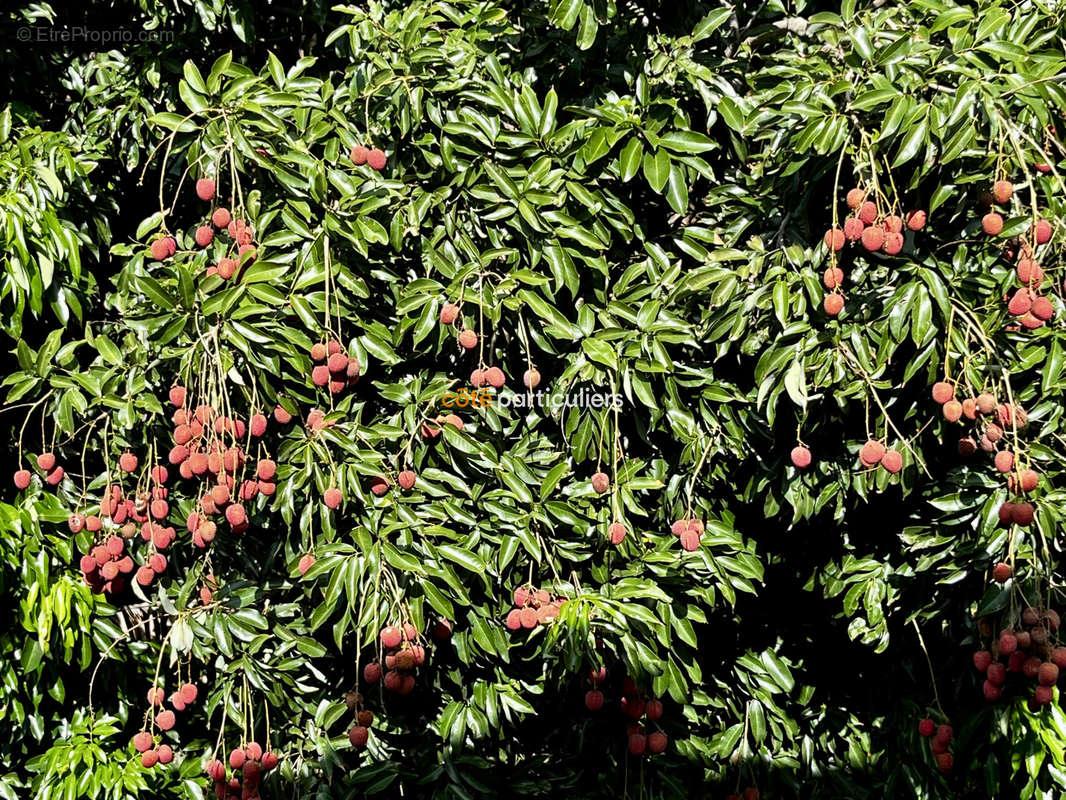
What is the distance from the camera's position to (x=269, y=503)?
8.75ft

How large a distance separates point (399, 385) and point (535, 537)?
449 millimetres

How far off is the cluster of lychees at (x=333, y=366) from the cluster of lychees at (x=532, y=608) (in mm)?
568

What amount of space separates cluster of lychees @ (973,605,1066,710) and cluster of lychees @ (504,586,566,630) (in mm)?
840

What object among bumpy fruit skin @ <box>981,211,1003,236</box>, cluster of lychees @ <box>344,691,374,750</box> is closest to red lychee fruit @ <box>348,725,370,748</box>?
cluster of lychees @ <box>344,691,374,750</box>

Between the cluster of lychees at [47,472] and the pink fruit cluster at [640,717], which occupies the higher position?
the cluster of lychees at [47,472]

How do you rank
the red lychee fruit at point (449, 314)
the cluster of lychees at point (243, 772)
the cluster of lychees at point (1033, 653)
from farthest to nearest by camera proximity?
the cluster of lychees at point (243, 772) < the red lychee fruit at point (449, 314) < the cluster of lychees at point (1033, 653)

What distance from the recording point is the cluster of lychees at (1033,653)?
213cm

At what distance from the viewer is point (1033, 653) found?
2.15 metres

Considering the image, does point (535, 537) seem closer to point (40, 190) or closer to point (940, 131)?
point (940, 131)

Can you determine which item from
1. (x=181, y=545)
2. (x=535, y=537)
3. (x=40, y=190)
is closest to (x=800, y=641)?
(x=535, y=537)

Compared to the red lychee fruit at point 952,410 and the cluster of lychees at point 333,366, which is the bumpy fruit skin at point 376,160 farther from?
the red lychee fruit at point 952,410

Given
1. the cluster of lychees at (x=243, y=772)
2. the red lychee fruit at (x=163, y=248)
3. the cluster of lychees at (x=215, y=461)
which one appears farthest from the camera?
the cluster of lychees at (x=243, y=772)

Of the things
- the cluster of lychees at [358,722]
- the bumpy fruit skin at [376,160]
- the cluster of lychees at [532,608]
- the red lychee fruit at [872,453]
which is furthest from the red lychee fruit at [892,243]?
the cluster of lychees at [358,722]

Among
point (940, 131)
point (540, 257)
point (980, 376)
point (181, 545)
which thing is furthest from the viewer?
point (181, 545)
